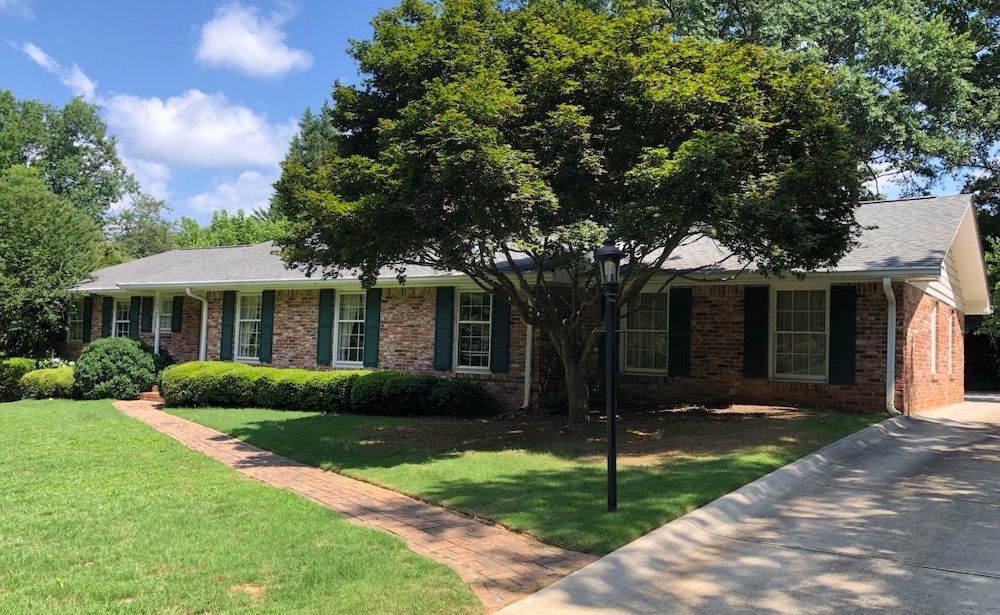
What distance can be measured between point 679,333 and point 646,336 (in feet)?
2.90

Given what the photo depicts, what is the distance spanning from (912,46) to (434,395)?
20.7 metres

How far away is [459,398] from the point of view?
1393 cm

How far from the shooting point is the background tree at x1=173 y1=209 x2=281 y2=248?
43.4m

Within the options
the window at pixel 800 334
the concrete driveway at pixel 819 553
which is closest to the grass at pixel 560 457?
the concrete driveway at pixel 819 553

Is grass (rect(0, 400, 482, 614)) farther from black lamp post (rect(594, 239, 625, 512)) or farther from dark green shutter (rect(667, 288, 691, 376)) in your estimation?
dark green shutter (rect(667, 288, 691, 376))

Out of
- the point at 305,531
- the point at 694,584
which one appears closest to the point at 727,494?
the point at 694,584

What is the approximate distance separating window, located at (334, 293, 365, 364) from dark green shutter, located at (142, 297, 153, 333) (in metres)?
8.18

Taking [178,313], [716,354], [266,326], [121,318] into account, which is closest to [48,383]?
[178,313]

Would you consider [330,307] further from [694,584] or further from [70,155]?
[70,155]

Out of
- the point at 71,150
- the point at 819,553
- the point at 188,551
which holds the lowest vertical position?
the point at 188,551

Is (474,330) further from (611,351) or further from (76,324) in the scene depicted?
(76,324)

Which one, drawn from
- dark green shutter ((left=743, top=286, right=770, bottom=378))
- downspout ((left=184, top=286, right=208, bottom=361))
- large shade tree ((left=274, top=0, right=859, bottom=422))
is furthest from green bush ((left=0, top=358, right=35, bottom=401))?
dark green shutter ((left=743, top=286, right=770, bottom=378))

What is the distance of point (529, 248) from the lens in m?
9.29

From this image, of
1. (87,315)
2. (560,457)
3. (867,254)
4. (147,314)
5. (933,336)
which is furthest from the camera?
(87,315)
